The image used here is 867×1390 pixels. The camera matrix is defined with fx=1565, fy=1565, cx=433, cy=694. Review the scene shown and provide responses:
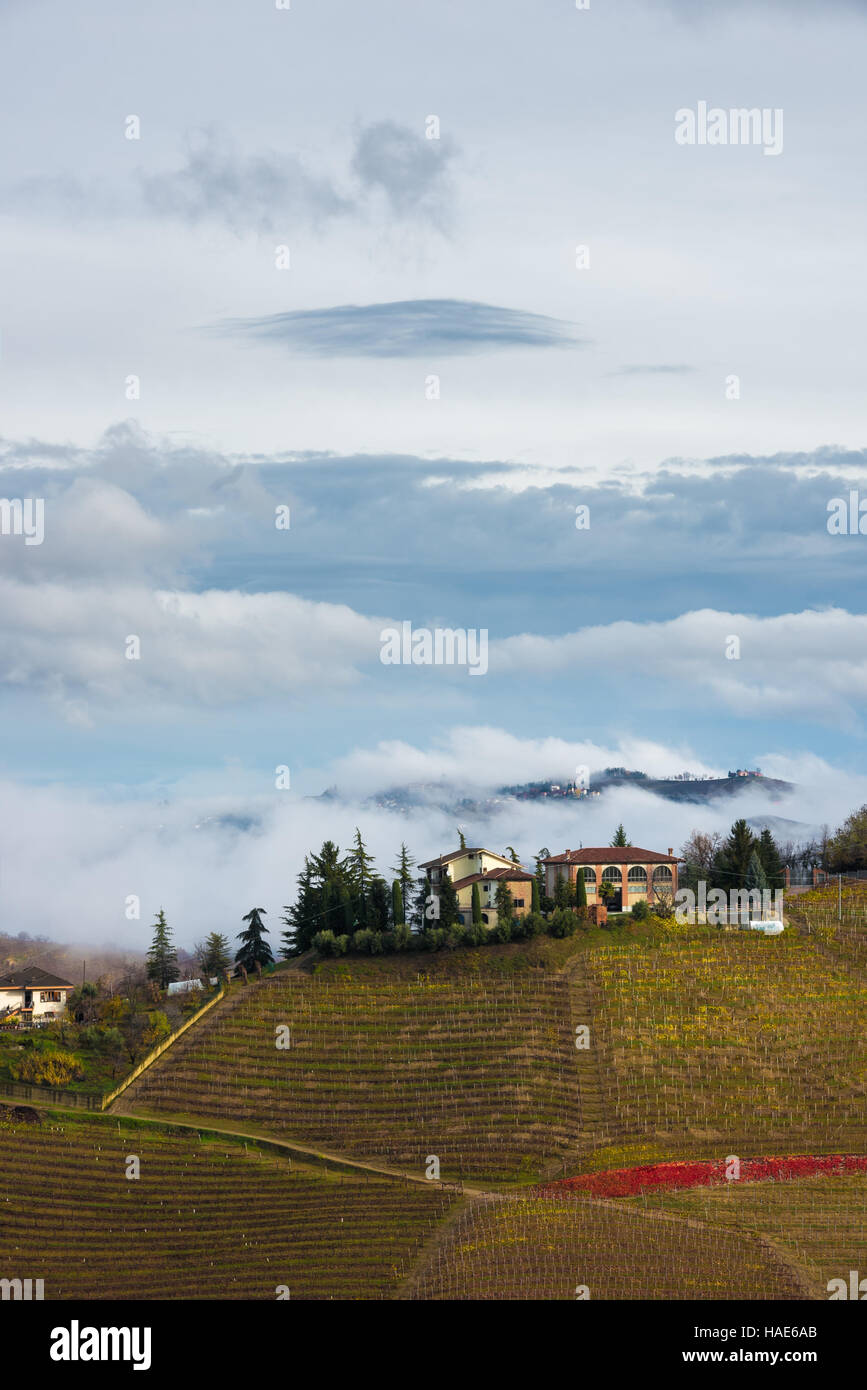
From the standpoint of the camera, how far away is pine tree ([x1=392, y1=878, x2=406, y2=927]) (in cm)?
10331

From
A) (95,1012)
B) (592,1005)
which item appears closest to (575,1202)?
(592,1005)

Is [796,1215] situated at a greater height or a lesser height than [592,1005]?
lesser

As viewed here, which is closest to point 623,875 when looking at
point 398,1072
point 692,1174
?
point 398,1072

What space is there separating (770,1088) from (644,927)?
20.8 m

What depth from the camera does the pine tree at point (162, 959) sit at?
4375 inches

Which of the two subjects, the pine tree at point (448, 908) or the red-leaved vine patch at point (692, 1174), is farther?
the pine tree at point (448, 908)

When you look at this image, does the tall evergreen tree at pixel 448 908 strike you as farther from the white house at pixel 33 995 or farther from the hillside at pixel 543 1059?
the white house at pixel 33 995

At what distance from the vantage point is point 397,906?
103375 mm

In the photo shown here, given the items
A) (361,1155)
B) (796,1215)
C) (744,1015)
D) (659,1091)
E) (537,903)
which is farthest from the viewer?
(537,903)

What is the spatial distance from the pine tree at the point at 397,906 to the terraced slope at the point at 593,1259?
1437 inches

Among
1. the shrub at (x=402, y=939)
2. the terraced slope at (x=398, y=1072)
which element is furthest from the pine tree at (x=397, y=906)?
the terraced slope at (x=398, y=1072)

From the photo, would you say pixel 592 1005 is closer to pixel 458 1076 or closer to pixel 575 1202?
pixel 458 1076

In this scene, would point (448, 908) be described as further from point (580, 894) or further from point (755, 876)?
point (755, 876)

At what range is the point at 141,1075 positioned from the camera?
86000 millimetres
